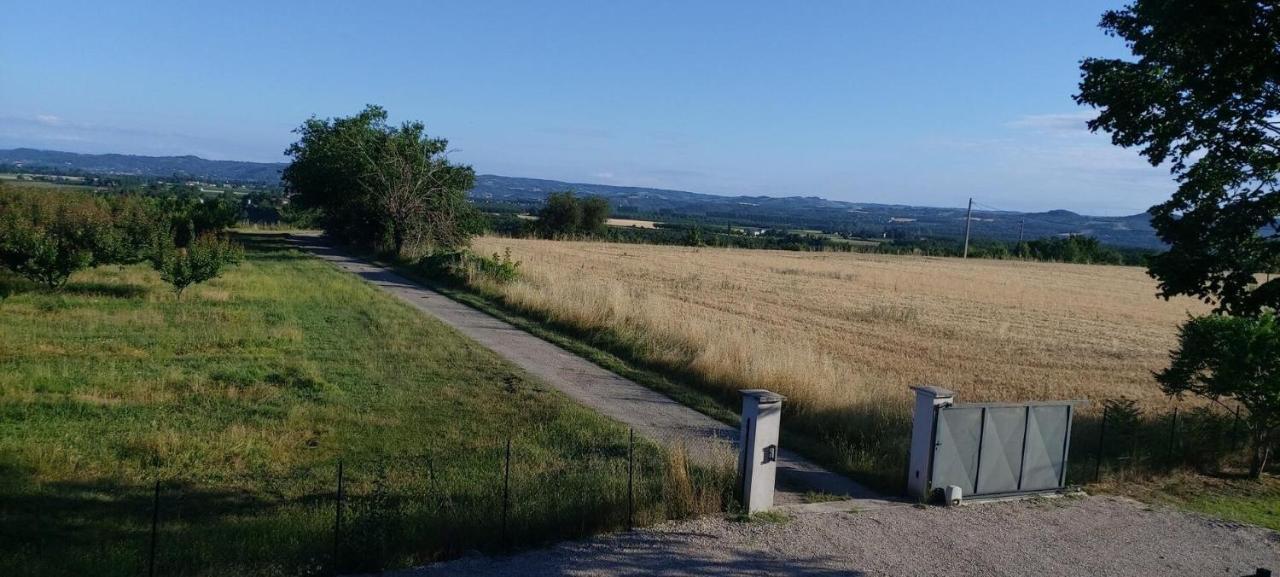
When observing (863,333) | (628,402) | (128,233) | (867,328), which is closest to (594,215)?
(128,233)

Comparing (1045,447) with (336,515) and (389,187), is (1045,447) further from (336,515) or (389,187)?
(389,187)

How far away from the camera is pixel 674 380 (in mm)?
16578

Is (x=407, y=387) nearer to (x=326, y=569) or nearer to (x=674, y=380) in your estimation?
(x=674, y=380)

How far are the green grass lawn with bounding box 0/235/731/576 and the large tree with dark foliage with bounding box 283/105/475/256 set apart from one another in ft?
77.1

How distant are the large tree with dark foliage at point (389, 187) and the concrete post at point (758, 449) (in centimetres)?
3433

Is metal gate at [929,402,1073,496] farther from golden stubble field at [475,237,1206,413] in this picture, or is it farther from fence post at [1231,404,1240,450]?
fence post at [1231,404,1240,450]

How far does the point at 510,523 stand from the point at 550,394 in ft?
21.8

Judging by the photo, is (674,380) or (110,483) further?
(674,380)

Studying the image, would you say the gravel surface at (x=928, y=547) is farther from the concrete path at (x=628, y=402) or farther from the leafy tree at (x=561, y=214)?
the leafy tree at (x=561, y=214)

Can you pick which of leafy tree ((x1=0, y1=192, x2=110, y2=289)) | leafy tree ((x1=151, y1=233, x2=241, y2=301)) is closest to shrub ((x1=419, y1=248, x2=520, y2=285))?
leafy tree ((x1=151, y1=233, x2=241, y2=301))

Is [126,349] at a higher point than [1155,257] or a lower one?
lower

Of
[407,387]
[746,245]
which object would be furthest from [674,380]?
[746,245]

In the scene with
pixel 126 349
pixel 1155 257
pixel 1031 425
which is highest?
pixel 1155 257

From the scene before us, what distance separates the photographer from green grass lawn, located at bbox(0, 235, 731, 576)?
25.1 ft
